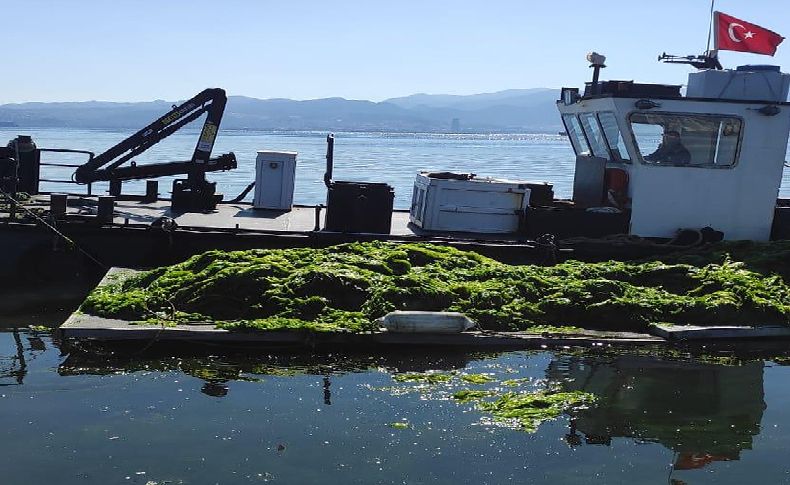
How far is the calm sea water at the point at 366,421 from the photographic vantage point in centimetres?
680

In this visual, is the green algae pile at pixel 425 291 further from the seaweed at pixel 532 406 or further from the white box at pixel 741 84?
the white box at pixel 741 84

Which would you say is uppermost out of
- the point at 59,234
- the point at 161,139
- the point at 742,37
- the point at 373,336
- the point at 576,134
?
the point at 742,37

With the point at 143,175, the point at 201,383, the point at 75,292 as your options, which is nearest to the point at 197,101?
the point at 143,175

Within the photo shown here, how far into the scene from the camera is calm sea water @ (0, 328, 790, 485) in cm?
680

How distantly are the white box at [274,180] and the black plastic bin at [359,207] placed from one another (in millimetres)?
2238

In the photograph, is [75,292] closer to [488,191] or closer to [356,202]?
[356,202]

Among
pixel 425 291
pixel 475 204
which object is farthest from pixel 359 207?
pixel 425 291

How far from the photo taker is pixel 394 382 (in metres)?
8.73

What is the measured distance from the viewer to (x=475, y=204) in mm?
12625

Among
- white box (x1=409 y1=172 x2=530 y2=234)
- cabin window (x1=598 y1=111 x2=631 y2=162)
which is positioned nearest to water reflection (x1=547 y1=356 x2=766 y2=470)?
white box (x1=409 y1=172 x2=530 y2=234)

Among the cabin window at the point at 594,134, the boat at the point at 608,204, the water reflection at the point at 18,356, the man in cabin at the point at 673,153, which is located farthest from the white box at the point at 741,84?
the water reflection at the point at 18,356

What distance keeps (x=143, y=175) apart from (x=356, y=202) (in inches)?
186

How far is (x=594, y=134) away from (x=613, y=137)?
0.65 meters

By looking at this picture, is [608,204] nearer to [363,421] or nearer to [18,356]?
[363,421]
